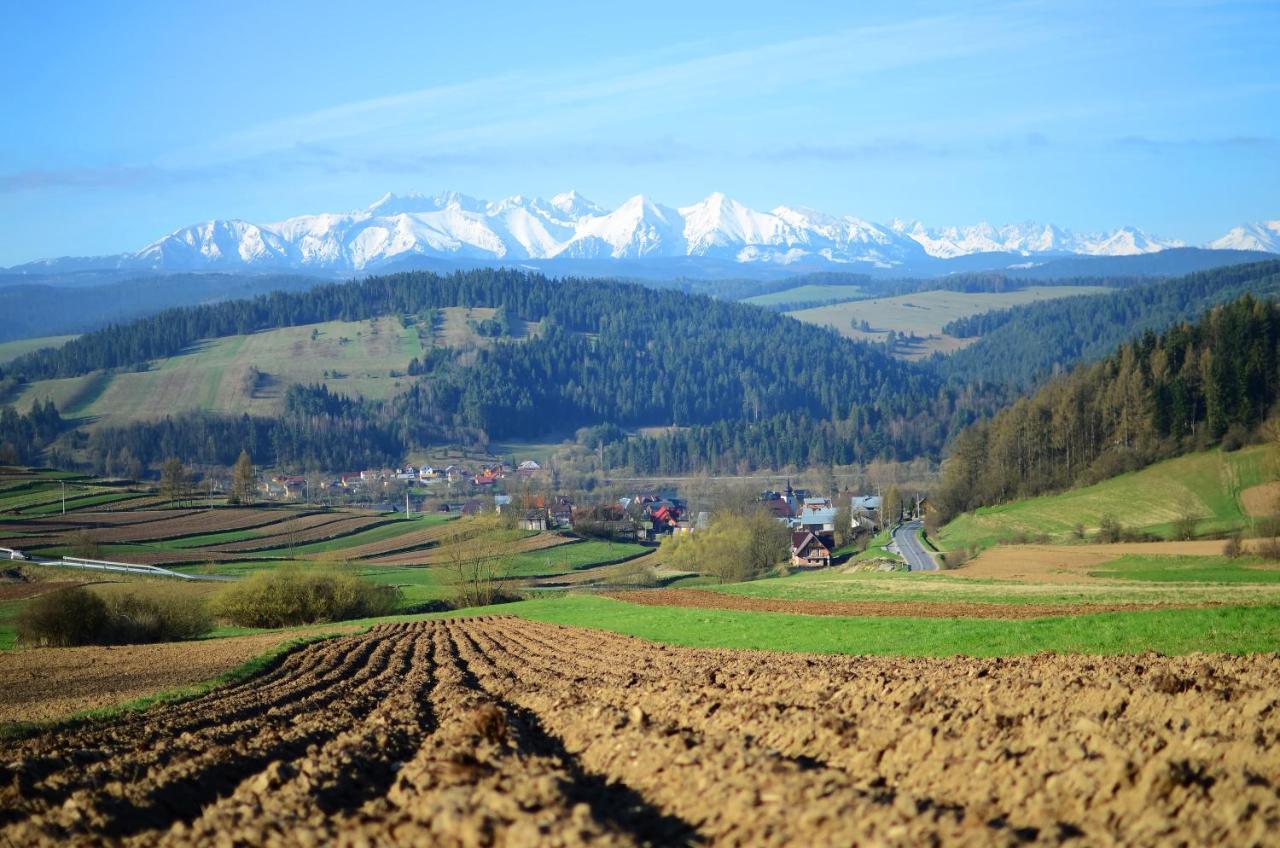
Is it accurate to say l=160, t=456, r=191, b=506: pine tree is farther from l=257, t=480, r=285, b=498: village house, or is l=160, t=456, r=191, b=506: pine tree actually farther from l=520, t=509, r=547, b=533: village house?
l=520, t=509, r=547, b=533: village house

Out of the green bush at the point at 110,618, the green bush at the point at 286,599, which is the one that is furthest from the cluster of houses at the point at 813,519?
the green bush at the point at 110,618

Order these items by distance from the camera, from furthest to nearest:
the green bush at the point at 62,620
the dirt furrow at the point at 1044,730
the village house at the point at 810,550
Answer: the village house at the point at 810,550 → the green bush at the point at 62,620 → the dirt furrow at the point at 1044,730

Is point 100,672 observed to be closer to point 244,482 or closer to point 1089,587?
point 1089,587

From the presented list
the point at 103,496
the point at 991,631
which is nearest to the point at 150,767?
the point at 991,631

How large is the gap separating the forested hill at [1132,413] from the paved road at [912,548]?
511 cm

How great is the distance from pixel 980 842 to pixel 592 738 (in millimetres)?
6712

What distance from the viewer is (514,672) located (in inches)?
1033

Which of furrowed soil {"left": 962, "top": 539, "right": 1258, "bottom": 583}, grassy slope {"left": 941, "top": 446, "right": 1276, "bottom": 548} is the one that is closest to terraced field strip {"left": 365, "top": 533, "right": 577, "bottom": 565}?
furrowed soil {"left": 962, "top": 539, "right": 1258, "bottom": 583}

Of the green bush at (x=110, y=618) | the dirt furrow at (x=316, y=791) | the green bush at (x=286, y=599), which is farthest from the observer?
the green bush at (x=286, y=599)

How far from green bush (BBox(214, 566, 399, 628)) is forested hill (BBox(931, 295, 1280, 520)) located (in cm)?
6836

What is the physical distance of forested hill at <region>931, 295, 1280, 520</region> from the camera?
91438mm

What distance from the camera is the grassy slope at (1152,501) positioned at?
7938 centimetres

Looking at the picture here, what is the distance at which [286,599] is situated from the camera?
6097 cm

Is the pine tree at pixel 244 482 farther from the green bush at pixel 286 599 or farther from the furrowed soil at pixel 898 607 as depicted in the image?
the furrowed soil at pixel 898 607
